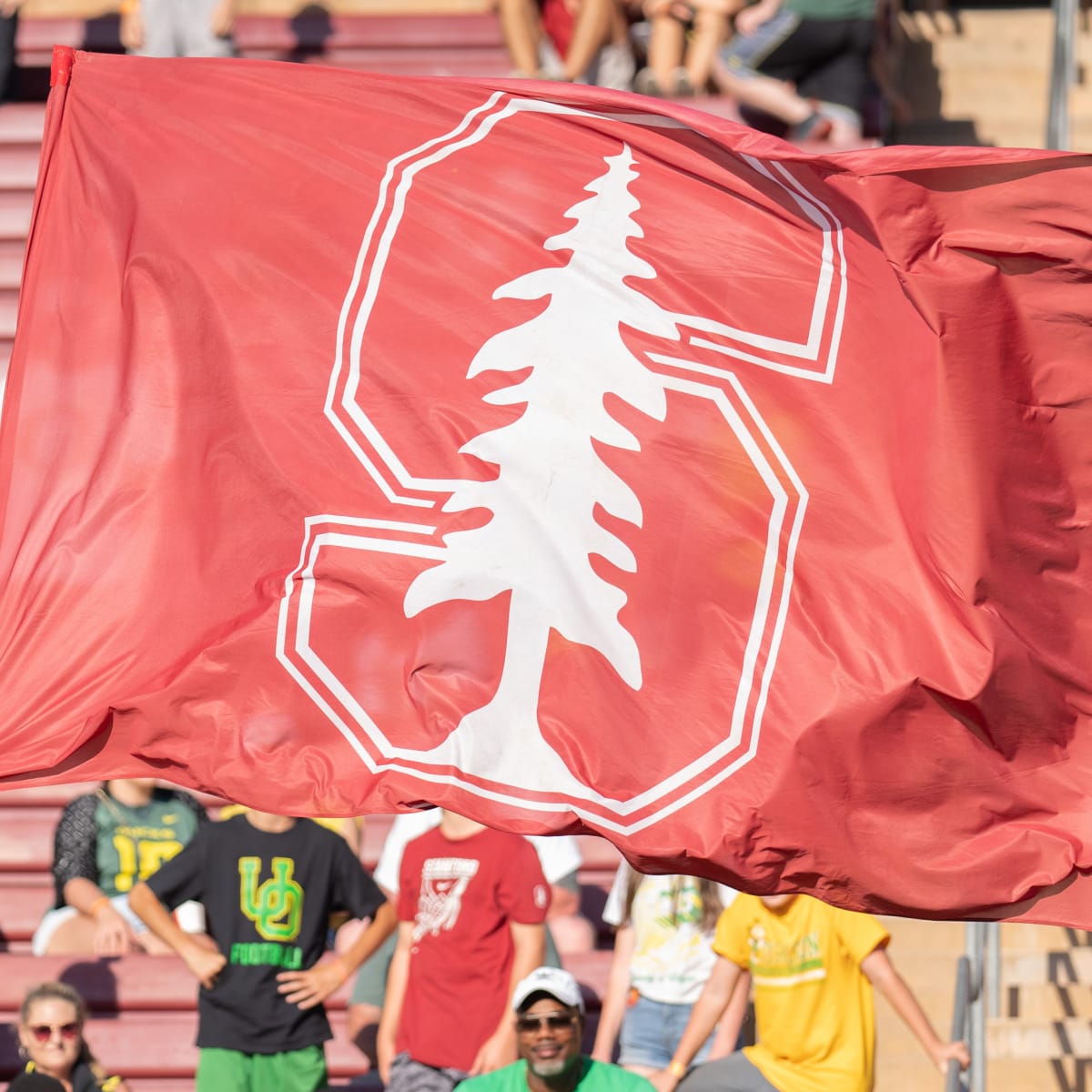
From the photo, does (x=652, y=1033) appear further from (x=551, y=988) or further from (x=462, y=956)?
(x=551, y=988)

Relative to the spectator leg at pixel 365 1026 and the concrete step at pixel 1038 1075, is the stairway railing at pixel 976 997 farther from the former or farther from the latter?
the spectator leg at pixel 365 1026

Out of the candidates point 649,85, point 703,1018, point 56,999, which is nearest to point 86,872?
point 56,999

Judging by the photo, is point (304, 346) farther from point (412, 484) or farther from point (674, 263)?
point (674, 263)

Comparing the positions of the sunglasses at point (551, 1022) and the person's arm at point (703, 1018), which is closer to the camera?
→ the sunglasses at point (551, 1022)

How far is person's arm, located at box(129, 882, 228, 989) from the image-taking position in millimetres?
7277

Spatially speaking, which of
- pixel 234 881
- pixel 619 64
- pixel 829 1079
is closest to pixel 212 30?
pixel 619 64

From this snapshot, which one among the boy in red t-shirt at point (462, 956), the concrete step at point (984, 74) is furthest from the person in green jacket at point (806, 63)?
the boy in red t-shirt at point (462, 956)

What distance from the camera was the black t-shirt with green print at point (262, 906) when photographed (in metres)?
7.30

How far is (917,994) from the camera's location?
8.33 m

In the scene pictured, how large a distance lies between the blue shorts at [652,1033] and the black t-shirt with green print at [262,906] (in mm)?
929

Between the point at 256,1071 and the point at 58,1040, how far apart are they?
0.63m

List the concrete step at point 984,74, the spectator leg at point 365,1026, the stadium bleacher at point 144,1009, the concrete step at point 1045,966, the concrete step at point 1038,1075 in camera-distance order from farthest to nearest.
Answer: the concrete step at point 984,74 < the concrete step at point 1045,966 < the stadium bleacher at point 144,1009 < the spectator leg at point 365,1026 < the concrete step at point 1038,1075

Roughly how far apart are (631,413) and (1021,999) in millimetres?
4173

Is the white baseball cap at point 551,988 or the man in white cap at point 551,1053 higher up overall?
the white baseball cap at point 551,988
